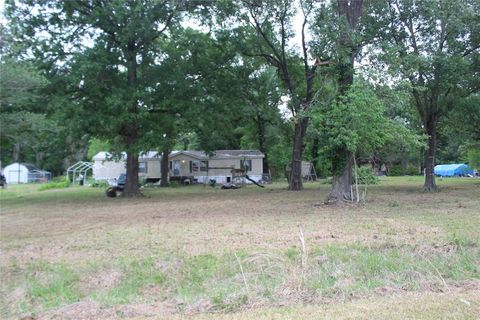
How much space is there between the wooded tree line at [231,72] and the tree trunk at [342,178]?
43 mm

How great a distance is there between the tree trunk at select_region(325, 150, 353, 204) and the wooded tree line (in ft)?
0.14

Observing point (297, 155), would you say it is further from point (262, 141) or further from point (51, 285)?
point (51, 285)

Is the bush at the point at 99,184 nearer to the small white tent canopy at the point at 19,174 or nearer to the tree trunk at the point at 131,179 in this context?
the tree trunk at the point at 131,179

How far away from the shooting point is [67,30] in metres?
22.8

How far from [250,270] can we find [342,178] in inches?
419

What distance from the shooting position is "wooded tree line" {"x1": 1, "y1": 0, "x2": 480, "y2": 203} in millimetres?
16703

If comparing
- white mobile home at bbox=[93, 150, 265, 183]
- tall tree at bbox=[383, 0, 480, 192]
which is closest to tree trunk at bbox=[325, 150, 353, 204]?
tall tree at bbox=[383, 0, 480, 192]

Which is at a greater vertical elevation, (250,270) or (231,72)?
(231,72)

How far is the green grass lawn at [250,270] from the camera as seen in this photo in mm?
5750

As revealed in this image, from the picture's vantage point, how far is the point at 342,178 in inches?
687

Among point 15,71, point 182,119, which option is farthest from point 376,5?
point 15,71

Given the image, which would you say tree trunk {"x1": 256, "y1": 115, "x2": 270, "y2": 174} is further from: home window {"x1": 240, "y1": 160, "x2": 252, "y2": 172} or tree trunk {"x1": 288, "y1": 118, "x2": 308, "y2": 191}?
tree trunk {"x1": 288, "y1": 118, "x2": 308, "y2": 191}

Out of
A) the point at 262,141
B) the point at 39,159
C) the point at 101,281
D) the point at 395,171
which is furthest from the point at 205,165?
the point at 39,159

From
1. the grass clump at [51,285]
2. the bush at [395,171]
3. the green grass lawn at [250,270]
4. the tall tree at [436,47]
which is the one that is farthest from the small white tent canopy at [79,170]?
the grass clump at [51,285]
